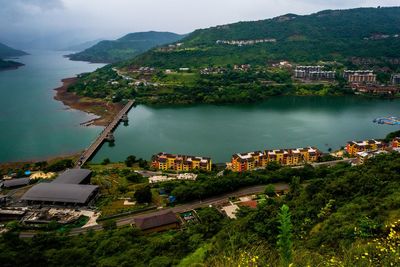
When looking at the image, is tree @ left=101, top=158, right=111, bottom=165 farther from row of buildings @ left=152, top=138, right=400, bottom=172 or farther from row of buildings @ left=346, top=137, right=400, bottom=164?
row of buildings @ left=346, top=137, right=400, bottom=164

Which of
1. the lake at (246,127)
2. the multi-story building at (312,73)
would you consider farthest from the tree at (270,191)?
the multi-story building at (312,73)

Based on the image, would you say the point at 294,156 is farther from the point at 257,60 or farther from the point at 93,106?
the point at 257,60

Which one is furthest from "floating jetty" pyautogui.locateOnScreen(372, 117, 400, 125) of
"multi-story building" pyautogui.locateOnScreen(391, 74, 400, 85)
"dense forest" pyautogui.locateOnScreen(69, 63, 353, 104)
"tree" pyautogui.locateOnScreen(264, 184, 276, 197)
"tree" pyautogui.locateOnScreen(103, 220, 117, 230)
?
"tree" pyautogui.locateOnScreen(103, 220, 117, 230)

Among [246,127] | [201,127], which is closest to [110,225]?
[201,127]

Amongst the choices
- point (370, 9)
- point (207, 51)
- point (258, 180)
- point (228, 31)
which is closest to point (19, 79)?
point (207, 51)

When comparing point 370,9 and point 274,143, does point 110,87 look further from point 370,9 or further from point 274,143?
point 370,9

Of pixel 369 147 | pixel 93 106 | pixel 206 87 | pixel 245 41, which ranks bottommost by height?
pixel 369 147
